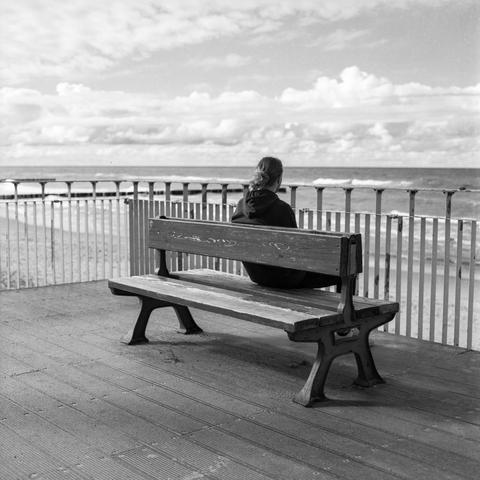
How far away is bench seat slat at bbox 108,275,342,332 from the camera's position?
3521mm

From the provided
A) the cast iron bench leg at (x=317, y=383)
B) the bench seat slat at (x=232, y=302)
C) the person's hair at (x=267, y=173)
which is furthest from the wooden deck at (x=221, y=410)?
the person's hair at (x=267, y=173)

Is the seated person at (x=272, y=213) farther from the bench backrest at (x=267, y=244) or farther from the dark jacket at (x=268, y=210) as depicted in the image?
the bench backrest at (x=267, y=244)

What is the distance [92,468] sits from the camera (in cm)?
274

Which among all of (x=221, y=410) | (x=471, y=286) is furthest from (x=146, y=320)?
(x=471, y=286)

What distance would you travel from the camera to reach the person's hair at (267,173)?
433 centimetres

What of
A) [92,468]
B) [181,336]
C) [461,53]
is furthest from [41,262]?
[461,53]

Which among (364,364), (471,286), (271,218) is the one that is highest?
(271,218)

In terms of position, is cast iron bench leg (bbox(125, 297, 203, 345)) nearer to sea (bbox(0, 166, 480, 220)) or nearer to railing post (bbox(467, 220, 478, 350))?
sea (bbox(0, 166, 480, 220))

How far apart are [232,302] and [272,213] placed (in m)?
0.67

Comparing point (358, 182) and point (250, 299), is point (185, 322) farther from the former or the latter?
point (358, 182)

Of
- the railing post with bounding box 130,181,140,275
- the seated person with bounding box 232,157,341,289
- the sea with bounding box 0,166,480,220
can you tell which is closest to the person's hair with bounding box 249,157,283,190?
the seated person with bounding box 232,157,341,289

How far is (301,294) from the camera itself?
414cm

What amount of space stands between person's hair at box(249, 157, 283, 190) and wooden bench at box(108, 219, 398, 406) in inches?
14.4

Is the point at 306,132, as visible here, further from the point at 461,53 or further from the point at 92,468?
the point at 92,468
